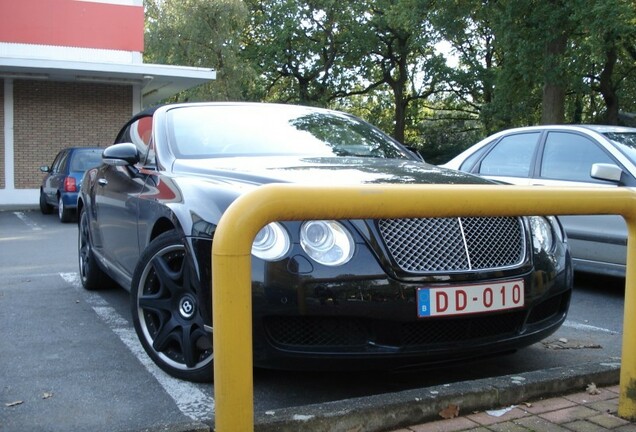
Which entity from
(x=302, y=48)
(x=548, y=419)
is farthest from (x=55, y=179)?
(x=302, y=48)

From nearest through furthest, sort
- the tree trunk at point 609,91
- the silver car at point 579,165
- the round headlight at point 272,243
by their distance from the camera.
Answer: the round headlight at point 272,243 → the silver car at point 579,165 → the tree trunk at point 609,91

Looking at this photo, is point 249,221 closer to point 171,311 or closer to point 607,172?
point 171,311

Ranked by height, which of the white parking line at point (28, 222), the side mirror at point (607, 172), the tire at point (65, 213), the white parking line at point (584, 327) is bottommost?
the white parking line at point (28, 222)

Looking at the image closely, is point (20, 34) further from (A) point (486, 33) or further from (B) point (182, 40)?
(A) point (486, 33)

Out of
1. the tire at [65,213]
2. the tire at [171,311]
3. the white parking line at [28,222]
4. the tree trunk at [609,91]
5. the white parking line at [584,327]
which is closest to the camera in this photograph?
the tire at [171,311]

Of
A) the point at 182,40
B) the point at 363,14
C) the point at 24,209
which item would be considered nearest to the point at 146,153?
the point at 24,209

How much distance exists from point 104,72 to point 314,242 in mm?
15869

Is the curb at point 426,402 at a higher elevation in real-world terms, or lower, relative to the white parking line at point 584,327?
higher

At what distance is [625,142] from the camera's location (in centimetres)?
627

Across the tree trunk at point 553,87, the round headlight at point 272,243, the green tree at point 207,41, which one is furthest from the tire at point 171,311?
the green tree at point 207,41

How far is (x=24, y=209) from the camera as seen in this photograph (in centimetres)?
1725

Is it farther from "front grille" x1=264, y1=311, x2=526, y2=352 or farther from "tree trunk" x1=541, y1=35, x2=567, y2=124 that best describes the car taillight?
"tree trunk" x1=541, y1=35, x2=567, y2=124

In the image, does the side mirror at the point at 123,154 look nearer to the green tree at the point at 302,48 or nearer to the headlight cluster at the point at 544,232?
the headlight cluster at the point at 544,232

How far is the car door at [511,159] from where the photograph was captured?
6.82 m
